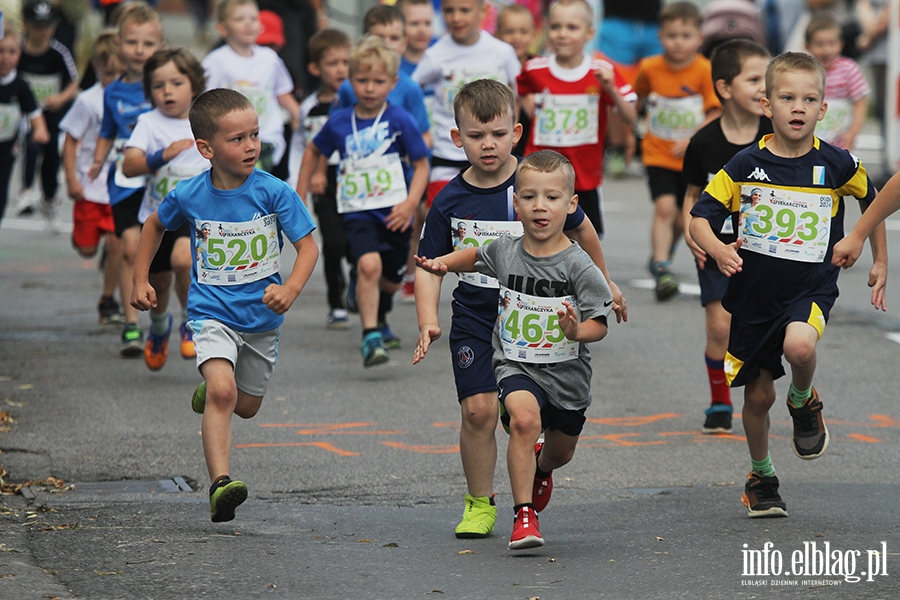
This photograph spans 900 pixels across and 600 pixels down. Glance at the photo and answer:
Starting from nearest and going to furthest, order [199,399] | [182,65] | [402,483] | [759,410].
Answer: [759,410], [199,399], [402,483], [182,65]

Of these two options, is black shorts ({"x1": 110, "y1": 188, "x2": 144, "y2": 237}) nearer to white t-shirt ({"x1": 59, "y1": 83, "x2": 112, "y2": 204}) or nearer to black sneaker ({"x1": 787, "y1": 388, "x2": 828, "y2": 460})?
white t-shirt ({"x1": 59, "y1": 83, "x2": 112, "y2": 204})

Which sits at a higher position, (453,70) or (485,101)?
(485,101)

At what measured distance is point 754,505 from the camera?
230 inches

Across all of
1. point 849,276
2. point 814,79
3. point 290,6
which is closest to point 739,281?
point 814,79

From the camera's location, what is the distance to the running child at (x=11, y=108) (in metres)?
12.7

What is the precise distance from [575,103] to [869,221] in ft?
14.5

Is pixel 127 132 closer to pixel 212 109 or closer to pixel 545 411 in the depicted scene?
pixel 212 109

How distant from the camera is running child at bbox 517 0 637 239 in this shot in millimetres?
9883

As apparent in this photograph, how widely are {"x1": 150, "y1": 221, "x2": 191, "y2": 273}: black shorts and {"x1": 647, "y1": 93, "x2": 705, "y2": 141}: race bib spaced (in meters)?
3.93

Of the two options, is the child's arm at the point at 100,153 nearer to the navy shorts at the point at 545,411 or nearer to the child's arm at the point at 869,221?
the navy shorts at the point at 545,411

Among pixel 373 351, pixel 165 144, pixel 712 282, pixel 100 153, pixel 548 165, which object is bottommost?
pixel 373 351

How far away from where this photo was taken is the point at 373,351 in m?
8.81

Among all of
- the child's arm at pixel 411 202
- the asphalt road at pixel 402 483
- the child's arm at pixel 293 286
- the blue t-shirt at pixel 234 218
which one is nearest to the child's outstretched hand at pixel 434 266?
the child's arm at pixel 293 286

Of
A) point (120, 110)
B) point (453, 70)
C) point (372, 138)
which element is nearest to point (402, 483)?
point (372, 138)
